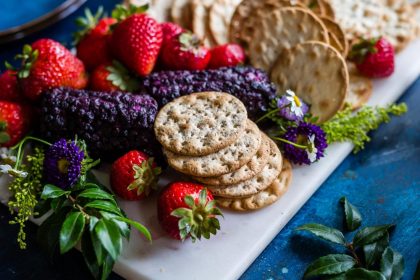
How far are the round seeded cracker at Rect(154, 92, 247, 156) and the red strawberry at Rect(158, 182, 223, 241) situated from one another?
137mm

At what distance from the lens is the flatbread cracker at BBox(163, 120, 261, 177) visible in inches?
67.7

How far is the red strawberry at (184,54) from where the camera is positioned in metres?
2.07

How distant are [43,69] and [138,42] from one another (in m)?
0.36

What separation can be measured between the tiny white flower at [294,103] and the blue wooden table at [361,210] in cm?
27

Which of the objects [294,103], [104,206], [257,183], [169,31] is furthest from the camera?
[169,31]

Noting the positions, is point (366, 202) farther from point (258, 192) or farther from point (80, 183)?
point (80, 183)

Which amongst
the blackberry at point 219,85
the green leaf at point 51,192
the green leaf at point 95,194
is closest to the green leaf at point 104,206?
the green leaf at point 95,194

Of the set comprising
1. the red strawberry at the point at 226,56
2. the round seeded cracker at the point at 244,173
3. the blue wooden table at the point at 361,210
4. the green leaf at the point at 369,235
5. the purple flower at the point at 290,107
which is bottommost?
the blue wooden table at the point at 361,210

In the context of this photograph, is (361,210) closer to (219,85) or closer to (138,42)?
(219,85)

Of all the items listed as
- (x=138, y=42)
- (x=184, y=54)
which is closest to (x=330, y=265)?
(x=184, y=54)

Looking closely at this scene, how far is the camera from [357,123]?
6.68 ft

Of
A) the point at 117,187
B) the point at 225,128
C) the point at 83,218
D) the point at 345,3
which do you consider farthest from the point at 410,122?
the point at 83,218

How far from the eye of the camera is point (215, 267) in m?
1.62

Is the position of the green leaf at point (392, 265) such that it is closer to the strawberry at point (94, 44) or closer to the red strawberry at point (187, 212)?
the red strawberry at point (187, 212)
